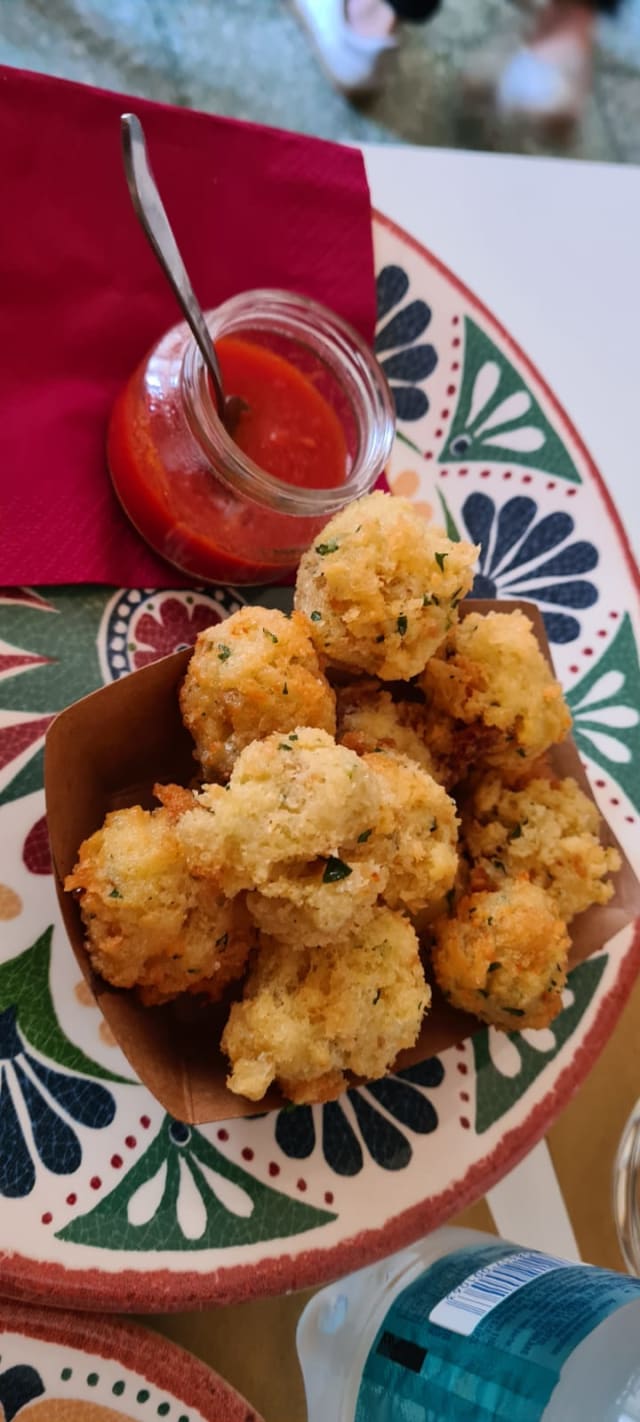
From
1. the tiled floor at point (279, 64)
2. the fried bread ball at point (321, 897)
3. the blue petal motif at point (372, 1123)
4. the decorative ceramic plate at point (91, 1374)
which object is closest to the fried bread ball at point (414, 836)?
the fried bread ball at point (321, 897)

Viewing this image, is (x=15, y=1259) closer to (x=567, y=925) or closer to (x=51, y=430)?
(x=567, y=925)

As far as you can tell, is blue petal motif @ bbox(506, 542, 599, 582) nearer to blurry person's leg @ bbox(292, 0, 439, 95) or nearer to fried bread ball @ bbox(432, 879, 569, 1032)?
fried bread ball @ bbox(432, 879, 569, 1032)

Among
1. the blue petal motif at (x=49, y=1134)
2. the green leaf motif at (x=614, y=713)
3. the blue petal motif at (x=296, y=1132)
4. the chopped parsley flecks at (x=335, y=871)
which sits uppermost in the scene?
the chopped parsley flecks at (x=335, y=871)

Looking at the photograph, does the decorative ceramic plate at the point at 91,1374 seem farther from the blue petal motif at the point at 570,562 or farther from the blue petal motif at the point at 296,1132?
the blue petal motif at the point at 570,562

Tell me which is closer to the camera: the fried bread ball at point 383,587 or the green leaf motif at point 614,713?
the fried bread ball at point 383,587

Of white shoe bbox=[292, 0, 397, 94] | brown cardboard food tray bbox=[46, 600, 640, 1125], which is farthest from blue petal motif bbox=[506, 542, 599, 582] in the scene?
white shoe bbox=[292, 0, 397, 94]

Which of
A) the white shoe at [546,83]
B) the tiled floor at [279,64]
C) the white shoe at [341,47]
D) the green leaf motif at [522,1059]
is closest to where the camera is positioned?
the green leaf motif at [522,1059]

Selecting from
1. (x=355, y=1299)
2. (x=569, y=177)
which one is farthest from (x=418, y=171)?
(x=355, y=1299)

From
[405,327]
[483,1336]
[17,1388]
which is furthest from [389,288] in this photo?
[17,1388]
